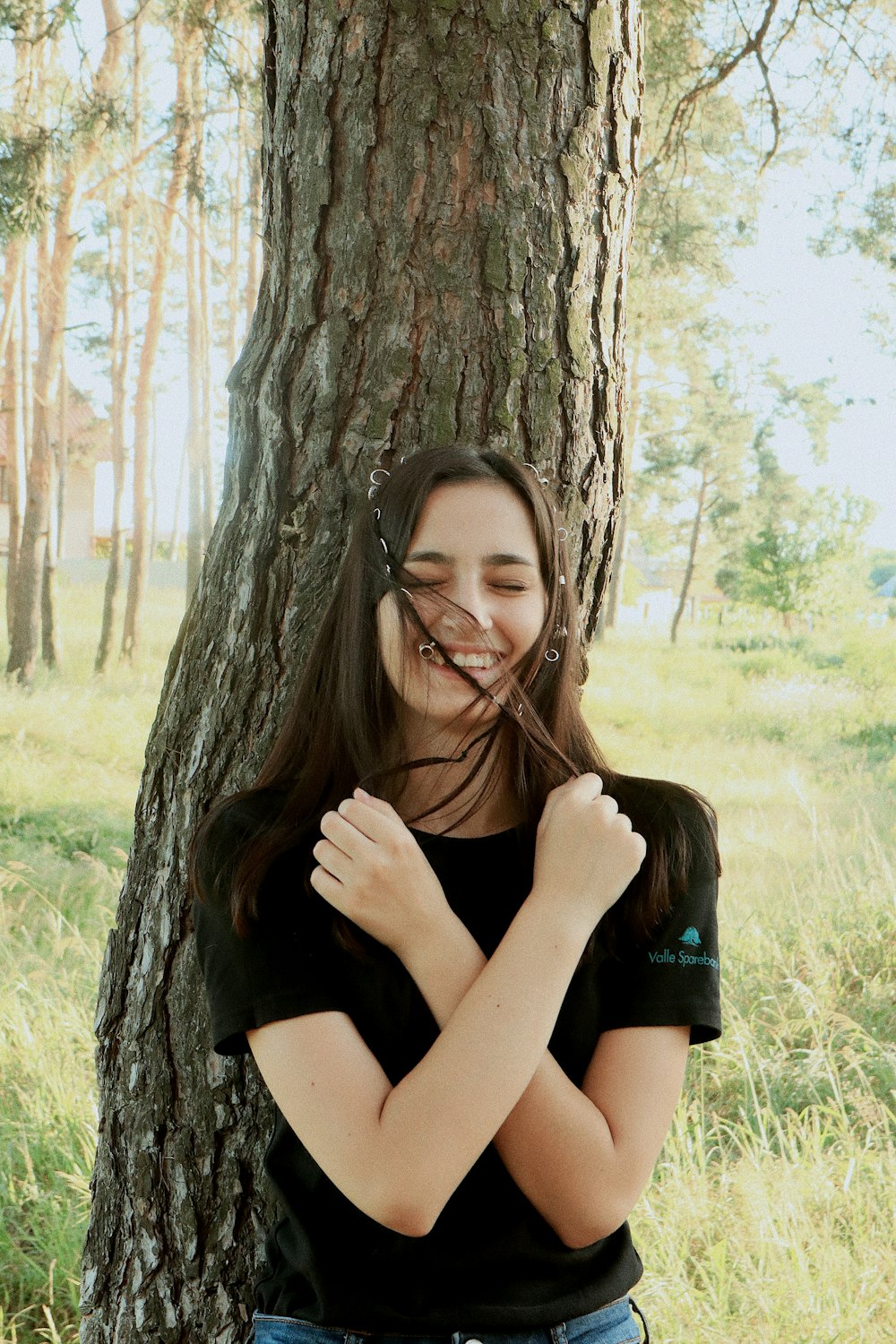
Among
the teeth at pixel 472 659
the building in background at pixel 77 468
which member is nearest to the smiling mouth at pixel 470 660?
the teeth at pixel 472 659

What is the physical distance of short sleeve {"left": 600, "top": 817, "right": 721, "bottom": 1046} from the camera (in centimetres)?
165

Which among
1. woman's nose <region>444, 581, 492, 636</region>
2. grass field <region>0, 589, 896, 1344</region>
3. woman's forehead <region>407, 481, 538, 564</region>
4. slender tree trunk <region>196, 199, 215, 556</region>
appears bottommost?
grass field <region>0, 589, 896, 1344</region>

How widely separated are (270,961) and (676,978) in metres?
0.60

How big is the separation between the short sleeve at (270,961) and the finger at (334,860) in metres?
0.12

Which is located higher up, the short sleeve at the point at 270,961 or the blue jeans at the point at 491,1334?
the short sleeve at the point at 270,961

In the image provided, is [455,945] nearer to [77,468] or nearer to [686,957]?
[686,957]

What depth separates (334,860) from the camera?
63.2 inches

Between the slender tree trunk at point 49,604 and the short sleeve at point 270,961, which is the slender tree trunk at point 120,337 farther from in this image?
the short sleeve at point 270,961

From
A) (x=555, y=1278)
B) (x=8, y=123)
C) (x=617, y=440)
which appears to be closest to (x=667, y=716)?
(x=8, y=123)

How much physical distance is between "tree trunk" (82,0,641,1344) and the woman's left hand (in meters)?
0.68

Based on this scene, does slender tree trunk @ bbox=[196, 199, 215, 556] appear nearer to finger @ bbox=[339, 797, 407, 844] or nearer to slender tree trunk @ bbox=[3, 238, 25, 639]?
slender tree trunk @ bbox=[3, 238, 25, 639]

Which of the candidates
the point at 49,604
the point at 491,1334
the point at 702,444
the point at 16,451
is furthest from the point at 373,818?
the point at 702,444

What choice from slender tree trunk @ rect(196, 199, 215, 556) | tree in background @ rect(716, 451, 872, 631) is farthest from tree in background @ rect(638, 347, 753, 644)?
slender tree trunk @ rect(196, 199, 215, 556)

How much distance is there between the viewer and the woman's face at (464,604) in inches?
70.7
